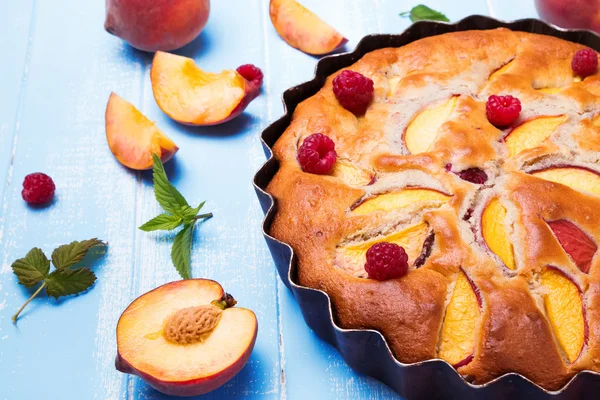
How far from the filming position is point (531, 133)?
2586mm

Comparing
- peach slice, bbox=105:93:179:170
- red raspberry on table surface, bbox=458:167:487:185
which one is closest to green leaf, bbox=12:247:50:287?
peach slice, bbox=105:93:179:170

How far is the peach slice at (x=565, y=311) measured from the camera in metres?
2.09

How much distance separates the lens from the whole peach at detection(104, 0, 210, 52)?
3.23 metres

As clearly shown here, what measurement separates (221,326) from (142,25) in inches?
61.6

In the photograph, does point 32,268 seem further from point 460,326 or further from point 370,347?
point 460,326

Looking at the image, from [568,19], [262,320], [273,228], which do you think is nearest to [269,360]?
[262,320]

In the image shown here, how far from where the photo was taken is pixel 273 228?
242 centimetres

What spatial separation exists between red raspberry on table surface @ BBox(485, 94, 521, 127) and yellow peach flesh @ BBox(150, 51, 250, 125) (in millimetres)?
984

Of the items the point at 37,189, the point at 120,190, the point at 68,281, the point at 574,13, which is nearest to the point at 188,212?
the point at 120,190

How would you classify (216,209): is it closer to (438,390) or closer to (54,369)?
(54,369)

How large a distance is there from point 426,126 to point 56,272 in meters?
1.37

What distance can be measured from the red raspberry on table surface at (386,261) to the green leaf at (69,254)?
105 cm

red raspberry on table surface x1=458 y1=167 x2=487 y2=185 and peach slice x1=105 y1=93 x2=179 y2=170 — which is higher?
red raspberry on table surface x1=458 y1=167 x2=487 y2=185

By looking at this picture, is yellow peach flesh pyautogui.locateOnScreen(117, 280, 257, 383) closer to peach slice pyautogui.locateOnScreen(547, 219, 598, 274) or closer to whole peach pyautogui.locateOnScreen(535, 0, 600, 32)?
peach slice pyautogui.locateOnScreen(547, 219, 598, 274)
